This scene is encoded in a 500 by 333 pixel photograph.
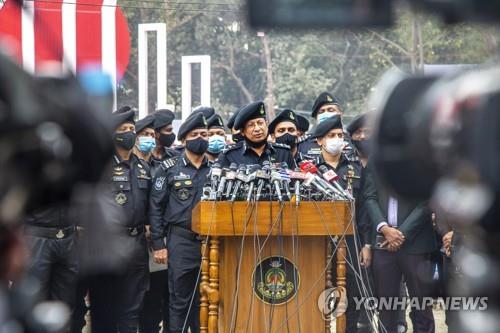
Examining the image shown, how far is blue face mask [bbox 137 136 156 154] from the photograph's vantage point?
11969 millimetres

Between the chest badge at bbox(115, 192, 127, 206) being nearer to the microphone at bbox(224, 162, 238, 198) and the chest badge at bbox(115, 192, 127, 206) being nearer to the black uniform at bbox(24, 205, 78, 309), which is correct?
the black uniform at bbox(24, 205, 78, 309)

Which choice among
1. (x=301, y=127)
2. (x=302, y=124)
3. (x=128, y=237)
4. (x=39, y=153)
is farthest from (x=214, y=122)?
(x=39, y=153)

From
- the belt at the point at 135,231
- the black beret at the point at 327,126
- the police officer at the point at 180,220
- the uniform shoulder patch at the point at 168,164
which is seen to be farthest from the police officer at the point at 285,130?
the belt at the point at 135,231

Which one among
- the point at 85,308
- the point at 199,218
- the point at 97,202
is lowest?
the point at 85,308

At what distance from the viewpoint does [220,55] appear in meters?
42.0

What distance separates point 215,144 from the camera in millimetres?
12000

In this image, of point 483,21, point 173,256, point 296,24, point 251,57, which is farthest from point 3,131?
point 251,57

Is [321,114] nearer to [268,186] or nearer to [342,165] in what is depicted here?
[342,165]

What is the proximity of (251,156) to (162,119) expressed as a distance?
9.77ft

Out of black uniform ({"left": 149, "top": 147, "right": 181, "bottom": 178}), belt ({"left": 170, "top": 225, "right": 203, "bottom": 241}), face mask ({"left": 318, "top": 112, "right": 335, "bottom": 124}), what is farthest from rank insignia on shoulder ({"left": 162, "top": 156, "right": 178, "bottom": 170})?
face mask ({"left": 318, "top": 112, "right": 335, "bottom": 124})

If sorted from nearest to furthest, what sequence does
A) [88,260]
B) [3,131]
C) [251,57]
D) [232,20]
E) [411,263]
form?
[3,131] < [88,260] < [411,263] < [232,20] < [251,57]

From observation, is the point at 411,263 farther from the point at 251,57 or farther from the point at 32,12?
the point at 251,57

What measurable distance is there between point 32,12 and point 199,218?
5.59 m

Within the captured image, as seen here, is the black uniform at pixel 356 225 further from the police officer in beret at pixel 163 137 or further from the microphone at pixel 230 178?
the police officer in beret at pixel 163 137
